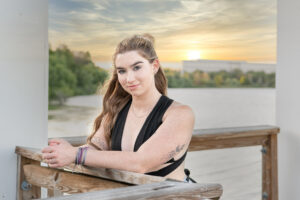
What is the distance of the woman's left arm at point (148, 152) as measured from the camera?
1.35 meters

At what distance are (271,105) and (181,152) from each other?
5.85 meters

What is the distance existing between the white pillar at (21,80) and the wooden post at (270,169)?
1.66 m

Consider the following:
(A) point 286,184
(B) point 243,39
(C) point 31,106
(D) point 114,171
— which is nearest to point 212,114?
(B) point 243,39

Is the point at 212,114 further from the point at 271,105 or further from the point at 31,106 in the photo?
the point at 31,106

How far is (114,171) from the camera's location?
1297mm

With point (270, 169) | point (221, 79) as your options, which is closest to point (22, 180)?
point (270, 169)

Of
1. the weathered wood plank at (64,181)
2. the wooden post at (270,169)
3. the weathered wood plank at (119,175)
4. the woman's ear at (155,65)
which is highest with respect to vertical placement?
the woman's ear at (155,65)

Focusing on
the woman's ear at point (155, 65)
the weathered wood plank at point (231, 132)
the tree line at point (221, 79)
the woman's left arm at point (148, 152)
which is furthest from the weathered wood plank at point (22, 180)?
the tree line at point (221, 79)

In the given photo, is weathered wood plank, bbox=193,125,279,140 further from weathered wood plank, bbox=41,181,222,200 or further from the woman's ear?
weathered wood plank, bbox=41,181,222,200

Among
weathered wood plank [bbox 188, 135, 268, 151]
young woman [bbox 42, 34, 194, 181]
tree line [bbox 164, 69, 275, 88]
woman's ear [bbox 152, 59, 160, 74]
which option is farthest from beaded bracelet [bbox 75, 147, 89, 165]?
tree line [bbox 164, 69, 275, 88]

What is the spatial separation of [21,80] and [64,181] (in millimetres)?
629

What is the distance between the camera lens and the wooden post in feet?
9.20

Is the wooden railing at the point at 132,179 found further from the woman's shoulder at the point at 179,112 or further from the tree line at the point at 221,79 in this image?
the tree line at the point at 221,79

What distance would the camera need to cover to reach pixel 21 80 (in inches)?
73.0
